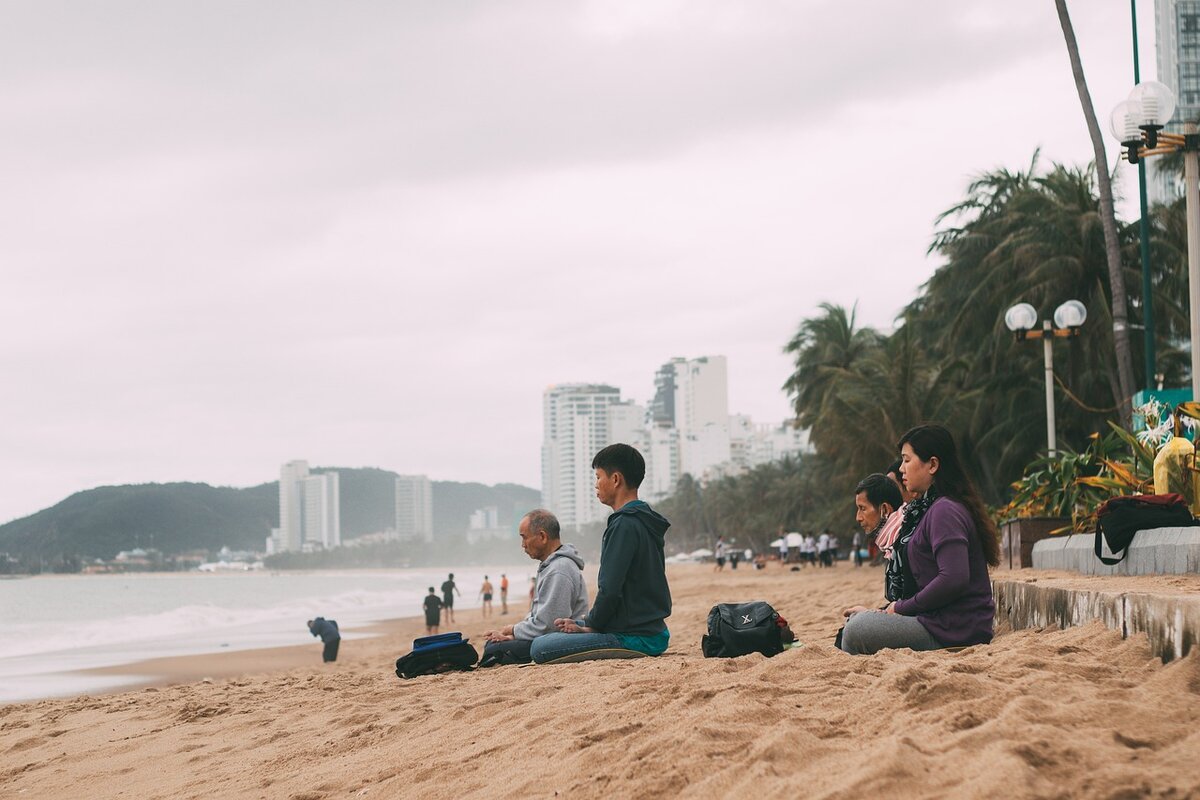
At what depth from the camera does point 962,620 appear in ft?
15.1

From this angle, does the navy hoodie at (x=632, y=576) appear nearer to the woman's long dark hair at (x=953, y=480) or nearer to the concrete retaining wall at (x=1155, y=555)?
the woman's long dark hair at (x=953, y=480)

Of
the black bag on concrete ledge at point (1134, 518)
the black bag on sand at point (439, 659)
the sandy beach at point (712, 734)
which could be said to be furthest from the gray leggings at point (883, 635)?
the black bag on sand at point (439, 659)

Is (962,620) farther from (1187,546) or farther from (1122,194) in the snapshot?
(1122,194)

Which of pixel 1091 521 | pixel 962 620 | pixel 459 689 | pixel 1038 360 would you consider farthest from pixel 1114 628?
pixel 1038 360

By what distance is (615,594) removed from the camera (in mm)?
5684

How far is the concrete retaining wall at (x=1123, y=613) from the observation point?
10.2 ft

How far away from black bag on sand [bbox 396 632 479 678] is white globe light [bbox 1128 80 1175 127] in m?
6.61

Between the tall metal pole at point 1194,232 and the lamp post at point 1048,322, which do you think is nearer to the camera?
the tall metal pole at point 1194,232

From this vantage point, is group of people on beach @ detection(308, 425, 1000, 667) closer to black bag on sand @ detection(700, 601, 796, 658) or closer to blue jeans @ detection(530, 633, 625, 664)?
blue jeans @ detection(530, 633, 625, 664)

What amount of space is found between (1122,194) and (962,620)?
86.9 feet

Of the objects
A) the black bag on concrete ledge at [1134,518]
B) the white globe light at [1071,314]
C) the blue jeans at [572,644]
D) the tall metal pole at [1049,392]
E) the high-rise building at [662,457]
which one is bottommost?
the blue jeans at [572,644]

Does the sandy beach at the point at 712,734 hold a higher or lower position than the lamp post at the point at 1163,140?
lower

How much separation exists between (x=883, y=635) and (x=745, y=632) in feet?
2.26

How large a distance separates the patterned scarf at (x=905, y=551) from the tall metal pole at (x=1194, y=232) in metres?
4.30
